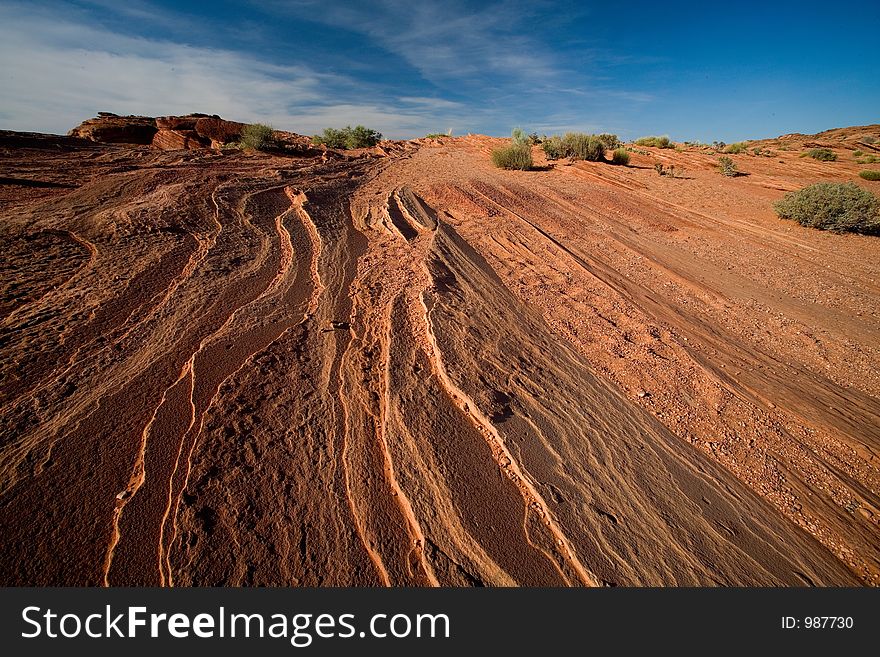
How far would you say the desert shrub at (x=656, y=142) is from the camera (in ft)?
79.8

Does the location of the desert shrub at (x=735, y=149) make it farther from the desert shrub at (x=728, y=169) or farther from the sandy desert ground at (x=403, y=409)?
the sandy desert ground at (x=403, y=409)

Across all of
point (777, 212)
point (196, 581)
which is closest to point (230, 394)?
point (196, 581)

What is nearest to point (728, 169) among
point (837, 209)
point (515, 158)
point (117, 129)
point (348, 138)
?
point (837, 209)

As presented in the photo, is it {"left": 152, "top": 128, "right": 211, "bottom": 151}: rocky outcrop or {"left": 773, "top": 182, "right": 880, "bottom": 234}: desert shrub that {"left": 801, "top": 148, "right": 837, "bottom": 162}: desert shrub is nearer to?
{"left": 773, "top": 182, "right": 880, "bottom": 234}: desert shrub

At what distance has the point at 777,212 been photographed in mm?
10805

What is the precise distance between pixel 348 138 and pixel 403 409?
23.7 meters

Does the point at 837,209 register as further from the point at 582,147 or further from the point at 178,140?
the point at 178,140

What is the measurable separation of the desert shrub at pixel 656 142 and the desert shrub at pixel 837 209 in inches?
641

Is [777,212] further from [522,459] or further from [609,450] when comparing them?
[522,459]

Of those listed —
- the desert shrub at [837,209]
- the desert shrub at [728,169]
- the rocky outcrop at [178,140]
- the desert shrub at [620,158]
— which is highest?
the rocky outcrop at [178,140]

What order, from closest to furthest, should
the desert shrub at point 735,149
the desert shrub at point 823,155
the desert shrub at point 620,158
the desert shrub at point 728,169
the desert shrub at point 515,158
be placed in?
the desert shrub at point 515,158 → the desert shrub at point 728,169 → the desert shrub at point 620,158 → the desert shrub at point 823,155 → the desert shrub at point 735,149

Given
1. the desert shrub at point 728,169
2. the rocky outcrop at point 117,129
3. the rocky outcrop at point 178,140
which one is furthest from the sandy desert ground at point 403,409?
the rocky outcrop at point 117,129

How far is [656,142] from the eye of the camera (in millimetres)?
24328

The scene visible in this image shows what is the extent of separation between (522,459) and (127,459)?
8.80ft
